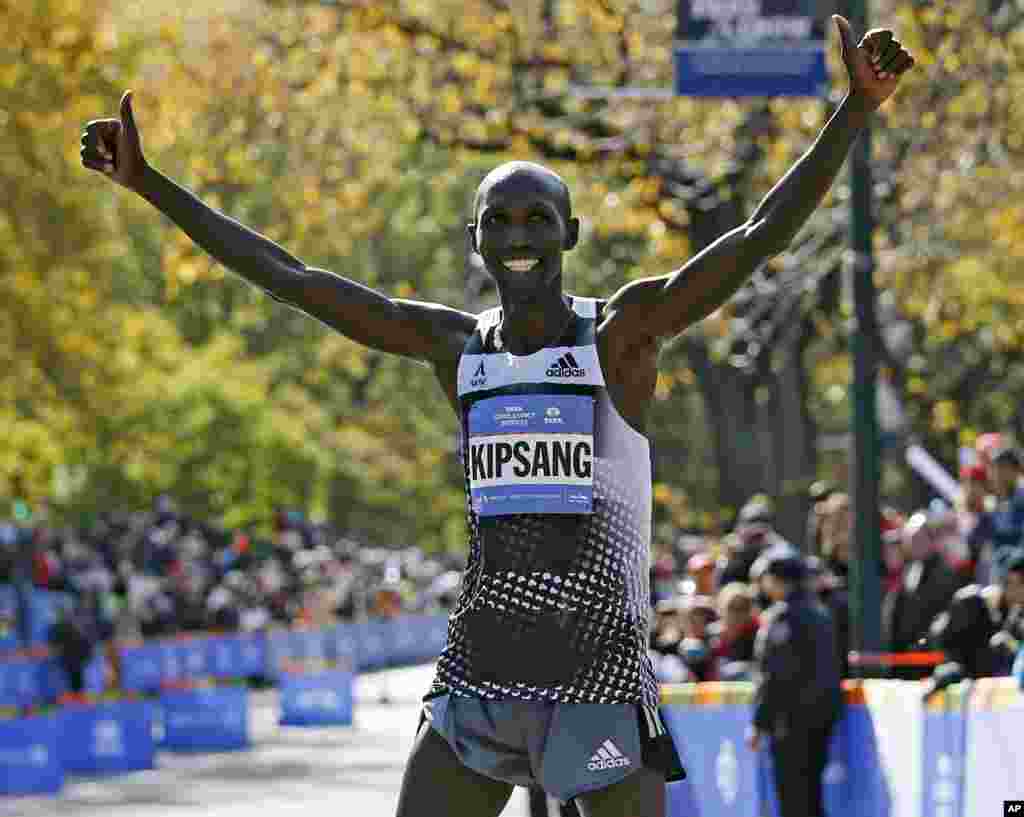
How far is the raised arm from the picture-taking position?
18.3 ft

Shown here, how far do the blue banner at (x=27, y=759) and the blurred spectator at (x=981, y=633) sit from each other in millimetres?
10224

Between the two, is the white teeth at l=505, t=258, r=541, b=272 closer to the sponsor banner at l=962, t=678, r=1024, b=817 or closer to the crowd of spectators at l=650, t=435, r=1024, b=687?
the sponsor banner at l=962, t=678, r=1024, b=817

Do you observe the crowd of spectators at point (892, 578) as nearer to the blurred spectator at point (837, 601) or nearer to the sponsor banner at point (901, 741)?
the blurred spectator at point (837, 601)

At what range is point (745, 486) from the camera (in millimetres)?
25422

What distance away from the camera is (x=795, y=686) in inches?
476

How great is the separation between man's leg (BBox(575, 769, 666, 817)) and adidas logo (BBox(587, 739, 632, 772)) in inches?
1.6

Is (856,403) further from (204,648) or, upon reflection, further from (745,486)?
(204,648)

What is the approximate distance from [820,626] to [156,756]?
Answer: 1405 cm

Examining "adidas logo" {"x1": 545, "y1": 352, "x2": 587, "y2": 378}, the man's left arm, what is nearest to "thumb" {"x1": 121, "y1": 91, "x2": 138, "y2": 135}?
"adidas logo" {"x1": 545, "y1": 352, "x2": 587, "y2": 378}

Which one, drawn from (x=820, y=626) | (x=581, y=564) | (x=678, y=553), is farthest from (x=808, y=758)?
(x=678, y=553)

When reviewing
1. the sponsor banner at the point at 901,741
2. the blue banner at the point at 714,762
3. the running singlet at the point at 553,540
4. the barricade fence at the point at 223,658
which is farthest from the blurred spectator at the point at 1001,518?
the running singlet at the point at 553,540

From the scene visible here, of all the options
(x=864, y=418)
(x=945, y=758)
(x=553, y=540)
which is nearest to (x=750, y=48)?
(x=864, y=418)

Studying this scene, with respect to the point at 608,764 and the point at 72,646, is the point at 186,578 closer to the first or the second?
the point at 72,646

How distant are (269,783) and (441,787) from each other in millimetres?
16506
